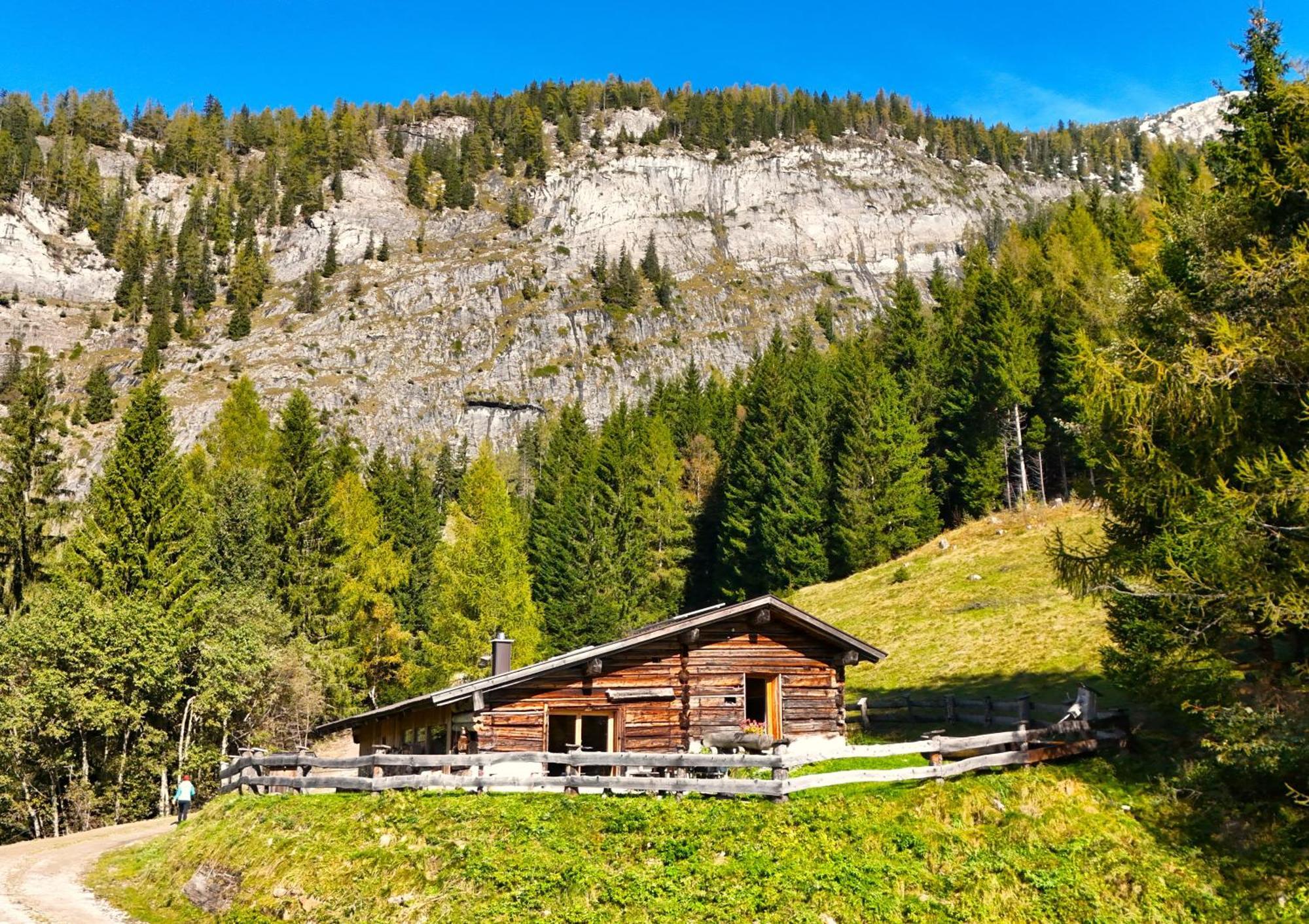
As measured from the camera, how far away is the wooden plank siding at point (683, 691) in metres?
22.4

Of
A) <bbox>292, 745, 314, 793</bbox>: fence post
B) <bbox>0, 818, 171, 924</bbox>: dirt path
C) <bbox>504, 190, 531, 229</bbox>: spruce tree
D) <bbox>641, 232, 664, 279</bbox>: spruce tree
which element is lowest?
<bbox>0, 818, 171, 924</bbox>: dirt path

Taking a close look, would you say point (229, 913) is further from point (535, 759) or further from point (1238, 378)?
point (1238, 378)

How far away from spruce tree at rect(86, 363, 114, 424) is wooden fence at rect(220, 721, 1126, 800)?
388 ft

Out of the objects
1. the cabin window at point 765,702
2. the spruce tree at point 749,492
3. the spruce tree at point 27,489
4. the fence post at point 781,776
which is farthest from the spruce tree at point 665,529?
the fence post at point 781,776

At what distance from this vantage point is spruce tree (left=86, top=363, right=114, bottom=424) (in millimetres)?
118812

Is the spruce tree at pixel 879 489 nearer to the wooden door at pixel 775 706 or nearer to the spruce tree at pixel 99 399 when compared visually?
the wooden door at pixel 775 706

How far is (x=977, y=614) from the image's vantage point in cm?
3806

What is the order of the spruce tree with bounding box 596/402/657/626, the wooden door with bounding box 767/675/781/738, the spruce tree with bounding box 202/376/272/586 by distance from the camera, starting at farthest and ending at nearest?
1. the spruce tree with bounding box 596/402/657/626
2. the spruce tree with bounding box 202/376/272/586
3. the wooden door with bounding box 767/675/781/738

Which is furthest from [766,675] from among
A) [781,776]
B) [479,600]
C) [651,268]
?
[651,268]

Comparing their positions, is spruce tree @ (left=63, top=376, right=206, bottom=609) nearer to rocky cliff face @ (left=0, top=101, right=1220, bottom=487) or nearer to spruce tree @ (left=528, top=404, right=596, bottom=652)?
spruce tree @ (left=528, top=404, right=596, bottom=652)

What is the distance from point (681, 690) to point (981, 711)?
8022 mm

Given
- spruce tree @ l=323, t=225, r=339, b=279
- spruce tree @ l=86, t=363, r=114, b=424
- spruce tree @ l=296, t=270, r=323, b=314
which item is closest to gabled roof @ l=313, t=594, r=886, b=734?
spruce tree @ l=86, t=363, r=114, b=424

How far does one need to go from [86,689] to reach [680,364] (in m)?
130

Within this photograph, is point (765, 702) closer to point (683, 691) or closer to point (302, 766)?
point (683, 691)
